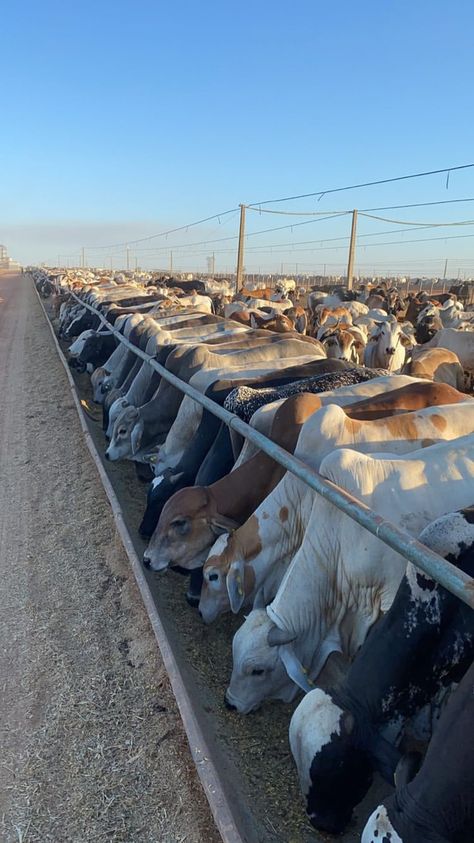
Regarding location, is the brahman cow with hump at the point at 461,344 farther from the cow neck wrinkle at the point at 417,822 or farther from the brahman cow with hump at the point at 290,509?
the cow neck wrinkle at the point at 417,822

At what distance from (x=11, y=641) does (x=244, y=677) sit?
1890mm

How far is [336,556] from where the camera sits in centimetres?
420

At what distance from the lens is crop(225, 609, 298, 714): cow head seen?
13.0 feet

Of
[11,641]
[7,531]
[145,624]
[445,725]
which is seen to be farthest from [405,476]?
[7,531]

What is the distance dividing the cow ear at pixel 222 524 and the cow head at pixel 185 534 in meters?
0.02

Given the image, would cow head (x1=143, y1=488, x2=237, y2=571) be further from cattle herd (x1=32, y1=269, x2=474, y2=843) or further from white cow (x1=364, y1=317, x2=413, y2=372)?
white cow (x1=364, y1=317, x2=413, y2=372)

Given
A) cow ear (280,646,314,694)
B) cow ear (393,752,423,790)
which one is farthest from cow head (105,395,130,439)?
cow ear (393,752,423,790)

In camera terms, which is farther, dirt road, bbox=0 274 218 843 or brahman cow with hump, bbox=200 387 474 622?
brahman cow with hump, bbox=200 387 474 622

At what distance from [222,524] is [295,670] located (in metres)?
1.67

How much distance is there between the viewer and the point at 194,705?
405cm

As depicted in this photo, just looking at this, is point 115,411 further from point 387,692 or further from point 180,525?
point 387,692

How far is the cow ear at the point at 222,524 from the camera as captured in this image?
514cm

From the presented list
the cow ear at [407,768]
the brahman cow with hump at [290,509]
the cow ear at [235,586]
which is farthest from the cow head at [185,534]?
the cow ear at [407,768]

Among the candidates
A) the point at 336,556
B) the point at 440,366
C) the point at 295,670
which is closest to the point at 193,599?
the point at 336,556
